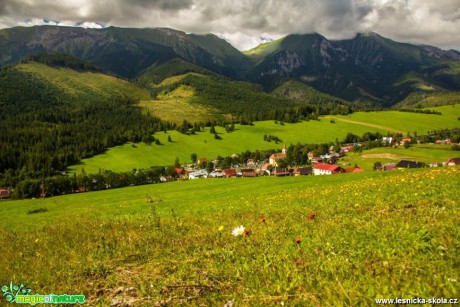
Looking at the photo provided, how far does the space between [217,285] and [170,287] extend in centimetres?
97

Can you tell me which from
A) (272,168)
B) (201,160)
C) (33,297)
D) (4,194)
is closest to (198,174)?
(201,160)

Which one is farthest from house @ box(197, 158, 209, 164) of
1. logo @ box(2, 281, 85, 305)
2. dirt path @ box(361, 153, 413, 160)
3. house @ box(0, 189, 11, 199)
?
logo @ box(2, 281, 85, 305)

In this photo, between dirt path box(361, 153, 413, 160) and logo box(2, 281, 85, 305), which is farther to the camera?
dirt path box(361, 153, 413, 160)

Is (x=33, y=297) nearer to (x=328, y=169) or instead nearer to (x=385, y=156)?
(x=328, y=169)

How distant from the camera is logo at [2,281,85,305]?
20.6ft

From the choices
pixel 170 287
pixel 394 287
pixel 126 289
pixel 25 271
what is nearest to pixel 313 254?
pixel 394 287

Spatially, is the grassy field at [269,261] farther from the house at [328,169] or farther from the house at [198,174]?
the house at [198,174]

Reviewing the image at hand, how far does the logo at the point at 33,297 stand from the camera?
6285mm

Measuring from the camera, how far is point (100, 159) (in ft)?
567

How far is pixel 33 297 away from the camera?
21.7ft

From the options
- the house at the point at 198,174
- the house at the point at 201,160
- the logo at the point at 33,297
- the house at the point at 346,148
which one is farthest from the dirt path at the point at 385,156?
the logo at the point at 33,297

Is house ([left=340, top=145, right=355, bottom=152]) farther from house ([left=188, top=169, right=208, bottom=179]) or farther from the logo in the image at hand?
the logo

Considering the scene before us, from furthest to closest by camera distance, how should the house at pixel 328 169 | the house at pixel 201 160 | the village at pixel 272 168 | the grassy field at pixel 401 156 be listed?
the house at pixel 201 160 → the village at pixel 272 168 → the grassy field at pixel 401 156 → the house at pixel 328 169

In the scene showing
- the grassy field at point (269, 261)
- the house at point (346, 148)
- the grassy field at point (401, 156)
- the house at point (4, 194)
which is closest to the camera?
the grassy field at point (269, 261)
